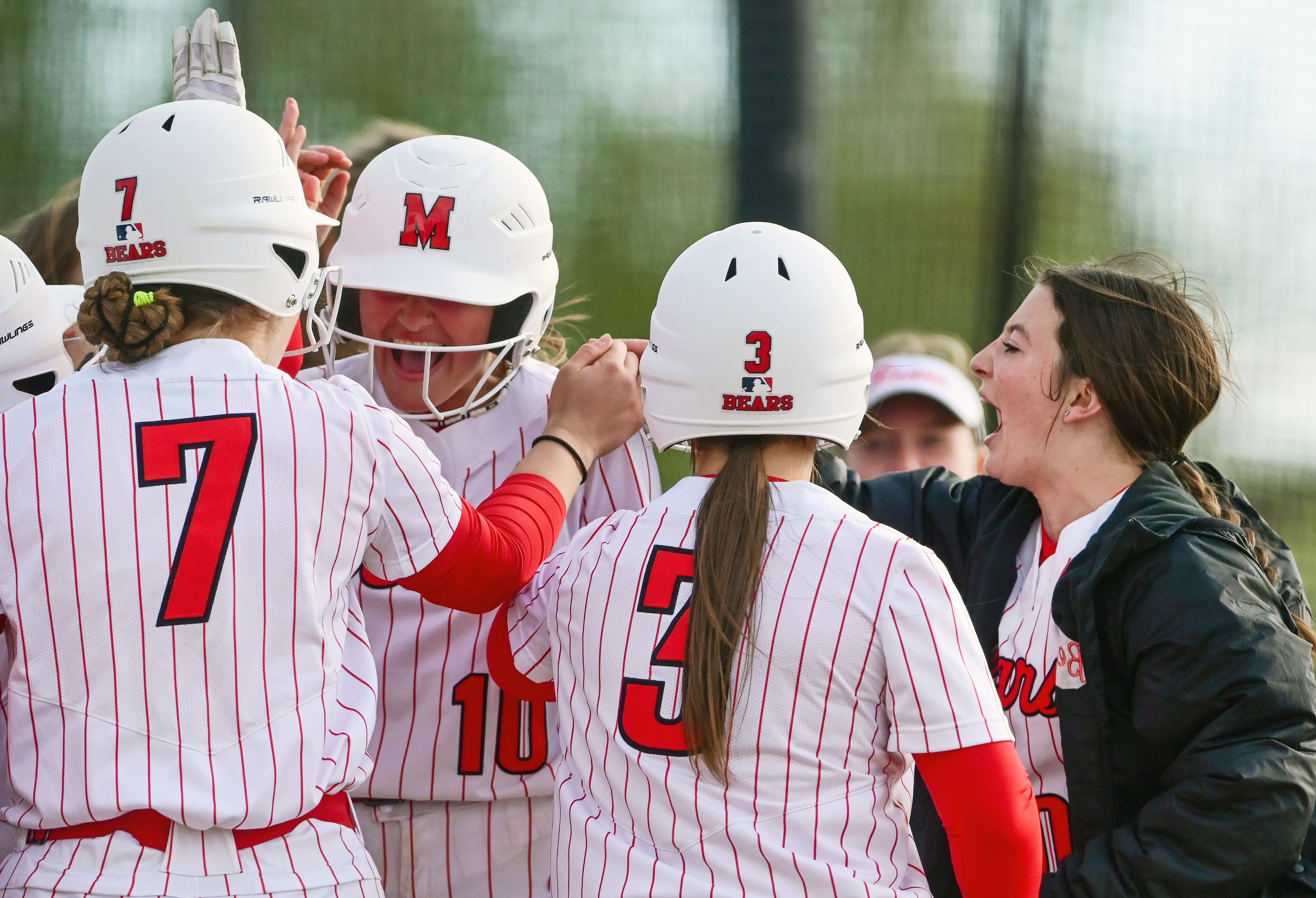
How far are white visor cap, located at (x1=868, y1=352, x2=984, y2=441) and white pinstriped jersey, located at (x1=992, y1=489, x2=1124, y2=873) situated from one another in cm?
99

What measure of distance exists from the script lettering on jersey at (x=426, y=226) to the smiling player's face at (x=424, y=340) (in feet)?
0.31

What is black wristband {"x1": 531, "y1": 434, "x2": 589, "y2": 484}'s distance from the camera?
2.18 meters

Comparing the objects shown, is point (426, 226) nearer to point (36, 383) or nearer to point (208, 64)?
point (208, 64)

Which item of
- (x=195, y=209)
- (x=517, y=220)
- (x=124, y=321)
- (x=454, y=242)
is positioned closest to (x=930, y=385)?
(x=517, y=220)

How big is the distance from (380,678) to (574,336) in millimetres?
3266

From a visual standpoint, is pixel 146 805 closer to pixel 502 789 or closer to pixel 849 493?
pixel 502 789

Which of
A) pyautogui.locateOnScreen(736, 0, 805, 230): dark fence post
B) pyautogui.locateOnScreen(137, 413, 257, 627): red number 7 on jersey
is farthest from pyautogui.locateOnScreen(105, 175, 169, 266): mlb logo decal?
pyautogui.locateOnScreen(736, 0, 805, 230): dark fence post

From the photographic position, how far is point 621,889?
1.76 meters

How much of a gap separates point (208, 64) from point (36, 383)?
0.65 metres

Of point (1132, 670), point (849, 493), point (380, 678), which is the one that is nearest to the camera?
point (1132, 670)

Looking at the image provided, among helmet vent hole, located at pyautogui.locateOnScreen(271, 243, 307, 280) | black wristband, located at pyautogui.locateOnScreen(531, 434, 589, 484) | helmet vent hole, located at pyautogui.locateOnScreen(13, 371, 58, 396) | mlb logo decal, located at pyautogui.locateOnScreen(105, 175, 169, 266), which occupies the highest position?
mlb logo decal, located at pyautogui.locateOnScreen(105, 175, 169, 266)

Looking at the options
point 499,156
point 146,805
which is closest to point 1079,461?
point 499,156

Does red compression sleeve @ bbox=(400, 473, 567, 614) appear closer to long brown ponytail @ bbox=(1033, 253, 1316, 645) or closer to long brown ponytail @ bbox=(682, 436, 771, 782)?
long brown ponytail @ bbox=(682, 436, 771, 782)

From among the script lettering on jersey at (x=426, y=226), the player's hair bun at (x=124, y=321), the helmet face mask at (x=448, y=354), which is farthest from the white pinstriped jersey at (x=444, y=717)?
the player's hair bun at (x=124, y=321)
